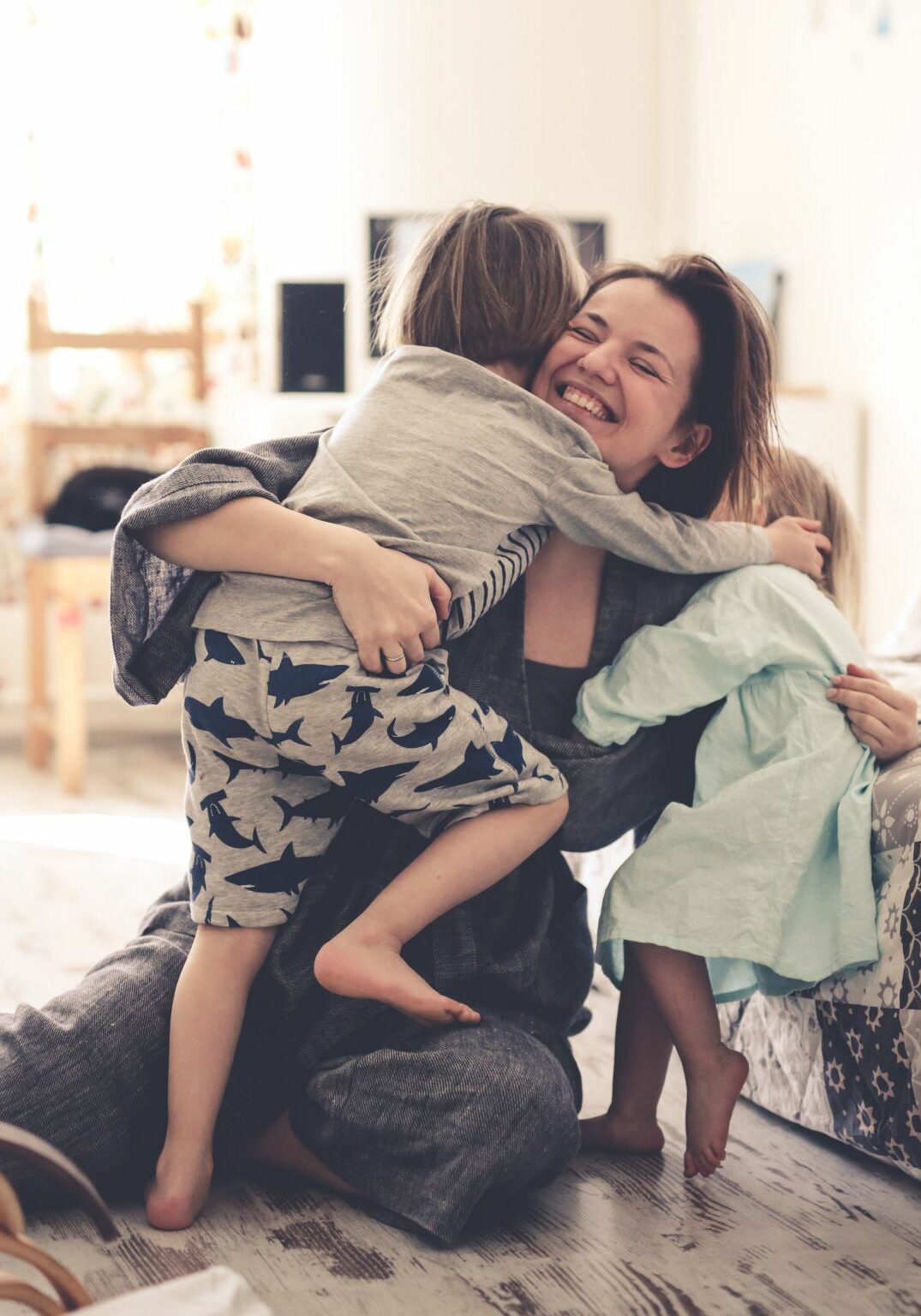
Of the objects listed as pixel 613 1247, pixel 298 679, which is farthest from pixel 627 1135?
pixel 298 679

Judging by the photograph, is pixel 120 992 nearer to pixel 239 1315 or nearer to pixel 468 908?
pixel 468 908

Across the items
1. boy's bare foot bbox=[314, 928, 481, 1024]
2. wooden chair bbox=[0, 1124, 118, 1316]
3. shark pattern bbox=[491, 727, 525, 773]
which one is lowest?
boy's bare foot bbox=[314, 928, 481, 1024]

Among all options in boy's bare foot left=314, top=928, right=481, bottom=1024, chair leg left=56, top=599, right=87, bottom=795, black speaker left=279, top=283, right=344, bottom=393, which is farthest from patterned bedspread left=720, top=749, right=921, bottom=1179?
black speaker left=279, top=283, right=344, bottom=393

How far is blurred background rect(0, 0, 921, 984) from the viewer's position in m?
3.62

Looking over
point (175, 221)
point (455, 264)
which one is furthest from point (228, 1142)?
point (175, 221)

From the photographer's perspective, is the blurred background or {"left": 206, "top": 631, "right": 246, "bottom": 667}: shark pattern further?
the blurred background

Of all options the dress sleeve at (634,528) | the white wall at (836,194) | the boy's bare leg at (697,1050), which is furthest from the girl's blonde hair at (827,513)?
the white wall at (836,194)

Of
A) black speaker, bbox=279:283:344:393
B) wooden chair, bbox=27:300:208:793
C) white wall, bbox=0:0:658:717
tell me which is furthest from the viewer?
white wall, bbox=0:0:658:717

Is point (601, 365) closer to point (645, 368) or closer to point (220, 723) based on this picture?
point (645, 368)

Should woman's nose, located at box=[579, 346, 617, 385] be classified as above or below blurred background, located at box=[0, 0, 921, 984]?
below

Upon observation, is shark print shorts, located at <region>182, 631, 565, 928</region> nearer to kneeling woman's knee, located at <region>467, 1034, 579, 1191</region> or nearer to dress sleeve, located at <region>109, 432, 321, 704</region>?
dress sleeve, located at <region>109, 432, 321, 704</region>

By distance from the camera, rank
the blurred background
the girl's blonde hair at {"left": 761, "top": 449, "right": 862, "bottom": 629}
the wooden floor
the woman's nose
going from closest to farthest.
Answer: the wooden floor → the woman's nose → the girl's blonde hair at {"left": 761, "top": 449, "right": 862, "bottom": 629} → the blurred background

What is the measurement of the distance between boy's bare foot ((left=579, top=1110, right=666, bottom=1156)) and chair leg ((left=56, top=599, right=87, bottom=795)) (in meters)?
2.10

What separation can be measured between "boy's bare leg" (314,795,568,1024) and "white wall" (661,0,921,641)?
1975 mm
